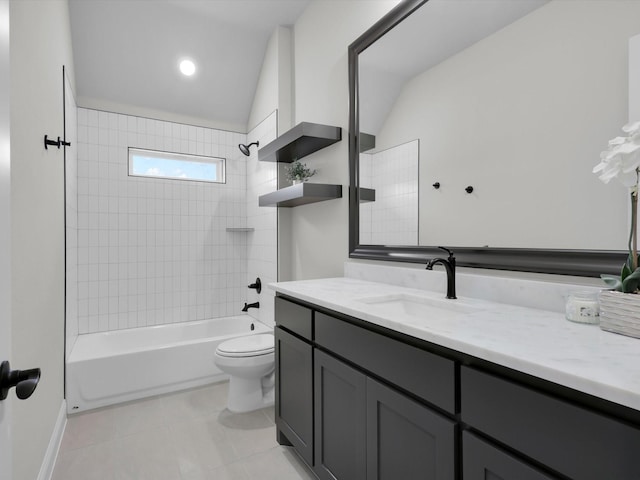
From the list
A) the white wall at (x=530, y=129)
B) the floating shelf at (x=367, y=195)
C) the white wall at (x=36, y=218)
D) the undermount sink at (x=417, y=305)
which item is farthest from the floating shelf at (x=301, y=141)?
the white wall at (x=36, y=218)

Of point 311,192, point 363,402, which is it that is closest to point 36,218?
point 311,192

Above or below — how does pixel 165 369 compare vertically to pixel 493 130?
below

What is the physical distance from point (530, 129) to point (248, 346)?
2091mm

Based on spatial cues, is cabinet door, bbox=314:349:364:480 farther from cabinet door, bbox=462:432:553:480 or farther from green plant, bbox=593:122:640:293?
green plant, bbox=593:122:640:293

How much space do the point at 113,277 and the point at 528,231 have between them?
3.32m

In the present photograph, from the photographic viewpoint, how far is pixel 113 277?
10.6 feet

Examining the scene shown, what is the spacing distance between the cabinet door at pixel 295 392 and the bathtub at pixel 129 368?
116cm

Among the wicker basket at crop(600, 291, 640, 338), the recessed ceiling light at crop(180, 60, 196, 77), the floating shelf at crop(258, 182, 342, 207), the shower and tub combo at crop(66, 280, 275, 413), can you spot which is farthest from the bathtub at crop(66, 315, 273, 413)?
the wicker basket at crop(600, 291, 640, 338)

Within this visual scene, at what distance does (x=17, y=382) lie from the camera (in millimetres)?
625

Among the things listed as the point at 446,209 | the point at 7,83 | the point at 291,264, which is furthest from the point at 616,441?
the point at 291,264

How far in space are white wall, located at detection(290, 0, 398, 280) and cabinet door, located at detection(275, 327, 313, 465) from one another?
0.72 metres

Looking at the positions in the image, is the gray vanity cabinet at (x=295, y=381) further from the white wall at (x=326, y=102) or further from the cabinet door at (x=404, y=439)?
the white wall at (x=326, y=102)

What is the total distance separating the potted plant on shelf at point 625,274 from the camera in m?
0.88

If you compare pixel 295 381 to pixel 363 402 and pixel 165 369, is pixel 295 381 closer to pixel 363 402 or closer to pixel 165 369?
pixel 363 402
